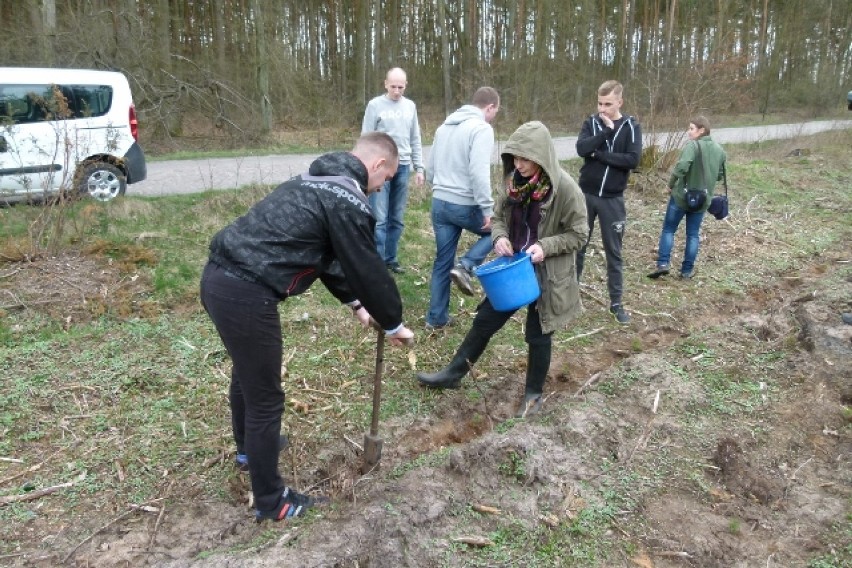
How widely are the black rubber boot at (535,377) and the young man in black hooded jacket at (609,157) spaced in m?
1.82

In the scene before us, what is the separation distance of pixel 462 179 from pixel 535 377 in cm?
173

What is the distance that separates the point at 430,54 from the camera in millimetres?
26531

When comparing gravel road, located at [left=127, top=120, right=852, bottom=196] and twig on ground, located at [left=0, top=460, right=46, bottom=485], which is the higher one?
gravel road, located at [left=127, top=120, right=852, bottom=196]

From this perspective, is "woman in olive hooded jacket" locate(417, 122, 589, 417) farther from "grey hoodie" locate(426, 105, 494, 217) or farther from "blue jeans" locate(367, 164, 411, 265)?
"blue jeans" locate(367, 164, 411, 265)

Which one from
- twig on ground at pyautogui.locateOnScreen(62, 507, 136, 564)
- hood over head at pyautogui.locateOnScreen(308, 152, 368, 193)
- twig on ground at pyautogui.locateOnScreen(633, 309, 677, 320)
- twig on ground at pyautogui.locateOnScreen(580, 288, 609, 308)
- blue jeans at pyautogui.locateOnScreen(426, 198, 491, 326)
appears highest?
hood over head at pyautogui.locateOnScreen(308, 152, 368, 193)

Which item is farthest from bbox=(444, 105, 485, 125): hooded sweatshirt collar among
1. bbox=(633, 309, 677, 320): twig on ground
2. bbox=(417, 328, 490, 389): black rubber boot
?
bbox=(633, 309, 677, 320): twig on ground

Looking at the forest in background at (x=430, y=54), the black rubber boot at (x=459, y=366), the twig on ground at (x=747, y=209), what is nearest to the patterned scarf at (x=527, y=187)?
the black rubber boot at (x=459, y=366)

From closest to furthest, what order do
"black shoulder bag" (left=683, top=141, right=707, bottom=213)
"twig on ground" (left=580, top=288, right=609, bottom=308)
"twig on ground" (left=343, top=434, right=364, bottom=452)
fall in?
1. "twig on ground" (left=343, top=434, right=364, bottom=452)
2. "twig on ground" (left=580, top=288, right=609, bottom=308)
3. "black shoulder bag" (left=683, top=141, right=707, bottom=213)

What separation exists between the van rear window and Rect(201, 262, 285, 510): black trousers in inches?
222

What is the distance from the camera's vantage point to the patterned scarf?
3873mm

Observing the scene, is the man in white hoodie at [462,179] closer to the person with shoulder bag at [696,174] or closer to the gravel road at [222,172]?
the person with shoulder bag at [696,174]

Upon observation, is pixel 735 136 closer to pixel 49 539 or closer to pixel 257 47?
pixel 257 47

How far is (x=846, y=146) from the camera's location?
59.8 feet

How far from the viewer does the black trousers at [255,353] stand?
2.79 m
